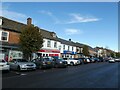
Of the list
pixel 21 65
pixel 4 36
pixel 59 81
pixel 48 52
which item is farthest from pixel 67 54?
pixel 59 81

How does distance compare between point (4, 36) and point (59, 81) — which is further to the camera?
point (4, 36)

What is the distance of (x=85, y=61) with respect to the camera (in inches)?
1766

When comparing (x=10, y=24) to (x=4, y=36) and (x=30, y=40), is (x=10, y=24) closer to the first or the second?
(x=4, y=36)

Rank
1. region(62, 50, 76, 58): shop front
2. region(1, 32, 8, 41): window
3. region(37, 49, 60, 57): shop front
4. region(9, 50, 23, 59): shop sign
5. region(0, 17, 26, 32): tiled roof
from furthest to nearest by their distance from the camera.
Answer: region(62, 50, 76, 58): shop front → region(37, 49, 60, 57): shop front → region(0, 17, 26, 32): tiled roof → region(9, 50, 23, 59): shop sign → region(1, 32, 8, 41): window

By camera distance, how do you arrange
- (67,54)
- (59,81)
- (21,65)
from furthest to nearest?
(67,54), (21,65), (59,81)

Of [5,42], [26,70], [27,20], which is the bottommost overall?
[26,70]

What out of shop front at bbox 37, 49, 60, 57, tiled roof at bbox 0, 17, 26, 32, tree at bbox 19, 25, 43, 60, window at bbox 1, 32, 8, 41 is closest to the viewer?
tree at bbox 19, 25, 43, 60

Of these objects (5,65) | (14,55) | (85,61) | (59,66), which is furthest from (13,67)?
(85,61)

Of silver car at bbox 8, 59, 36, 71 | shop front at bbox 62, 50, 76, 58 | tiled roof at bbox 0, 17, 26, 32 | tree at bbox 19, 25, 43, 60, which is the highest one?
tiled roof at bbox 0, 17, 26, 32

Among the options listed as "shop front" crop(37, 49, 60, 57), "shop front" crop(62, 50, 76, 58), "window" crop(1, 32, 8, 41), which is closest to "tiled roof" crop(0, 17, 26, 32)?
"window" crop(1, 32, 8, 41)

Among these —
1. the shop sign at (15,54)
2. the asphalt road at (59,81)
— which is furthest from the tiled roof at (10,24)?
the asphalt road at (59,81)

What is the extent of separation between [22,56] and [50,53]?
1235cm

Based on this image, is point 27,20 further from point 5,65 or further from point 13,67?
point 5,65

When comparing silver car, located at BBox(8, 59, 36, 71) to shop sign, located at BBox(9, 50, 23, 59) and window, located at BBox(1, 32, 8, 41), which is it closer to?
shop sign, located at BBox(9, 50, 23, 59)
